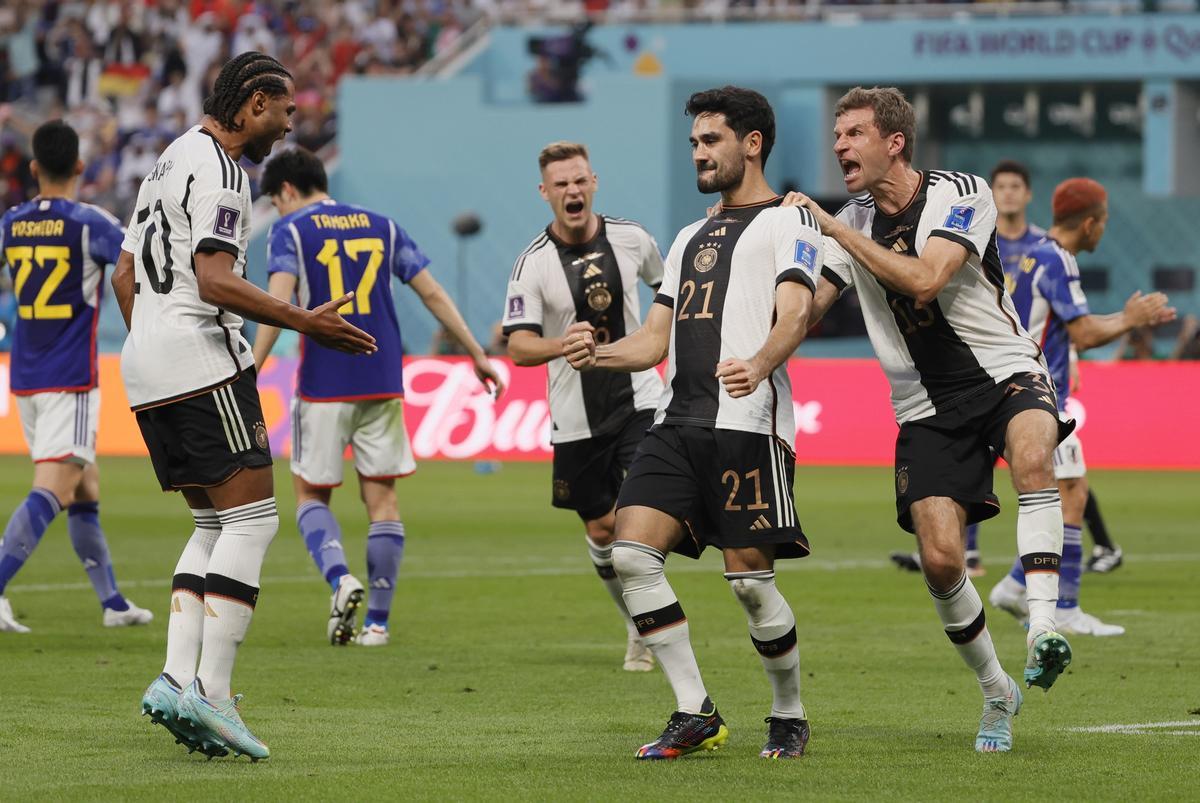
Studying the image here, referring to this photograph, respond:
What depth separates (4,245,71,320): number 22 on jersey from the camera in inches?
430

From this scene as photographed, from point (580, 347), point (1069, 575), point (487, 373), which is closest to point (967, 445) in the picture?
point (580, 347)

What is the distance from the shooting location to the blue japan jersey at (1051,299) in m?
10.9

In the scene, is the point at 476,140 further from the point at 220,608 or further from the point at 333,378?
the point at 220,608

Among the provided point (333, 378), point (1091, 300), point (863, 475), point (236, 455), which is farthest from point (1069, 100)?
point (236, 455)

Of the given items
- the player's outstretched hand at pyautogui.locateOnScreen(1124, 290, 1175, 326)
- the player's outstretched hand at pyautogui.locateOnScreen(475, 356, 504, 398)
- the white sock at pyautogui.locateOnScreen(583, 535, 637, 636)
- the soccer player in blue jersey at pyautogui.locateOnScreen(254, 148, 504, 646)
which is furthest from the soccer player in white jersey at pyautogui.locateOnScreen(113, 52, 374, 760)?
the player's outstretched hand at pyautogui.locateOnScreen(1124, 290, 1175, 326)

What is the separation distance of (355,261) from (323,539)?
58.4 inches

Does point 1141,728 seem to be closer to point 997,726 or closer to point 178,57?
point 997,726

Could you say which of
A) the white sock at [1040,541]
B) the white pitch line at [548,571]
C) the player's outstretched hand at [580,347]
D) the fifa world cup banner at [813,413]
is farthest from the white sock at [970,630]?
the fifa world cup banner at [813,413]

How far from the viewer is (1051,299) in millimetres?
10930

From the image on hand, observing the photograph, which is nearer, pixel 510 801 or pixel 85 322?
pixel 510 801

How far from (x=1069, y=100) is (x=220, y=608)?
32793mm

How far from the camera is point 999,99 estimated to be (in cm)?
3819

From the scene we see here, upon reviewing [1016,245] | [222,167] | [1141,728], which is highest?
[222,167]

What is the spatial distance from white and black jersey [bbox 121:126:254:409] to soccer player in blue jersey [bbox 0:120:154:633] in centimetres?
401
